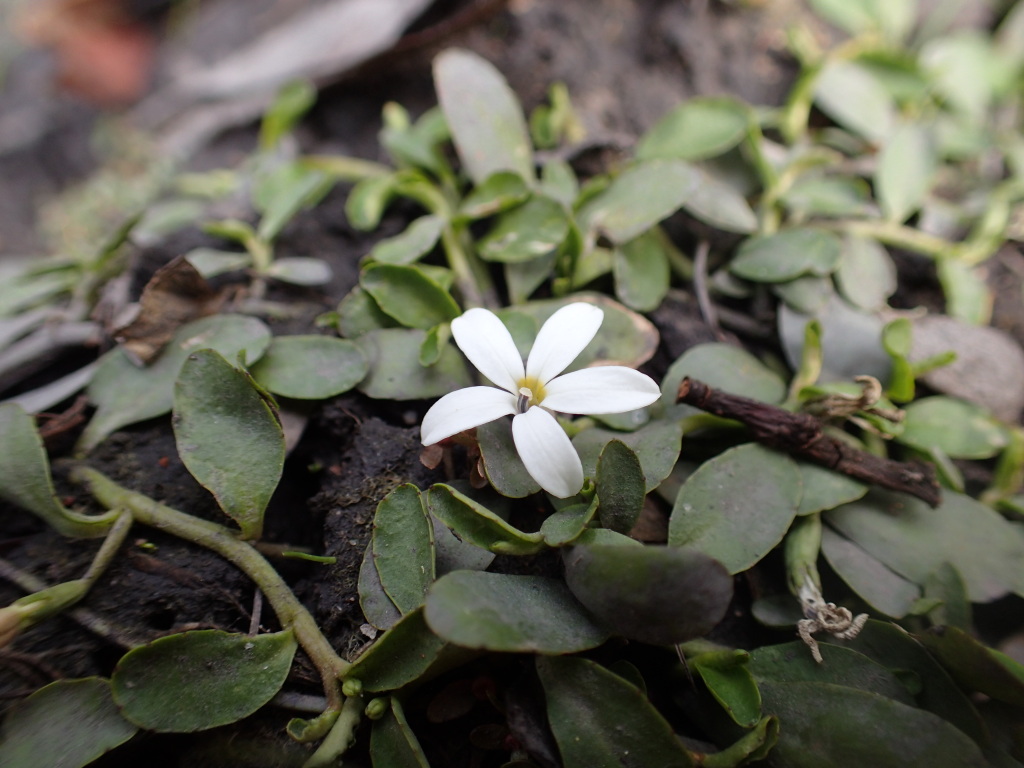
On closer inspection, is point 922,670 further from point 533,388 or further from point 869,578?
point 533,388

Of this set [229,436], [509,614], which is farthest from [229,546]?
[509,614]

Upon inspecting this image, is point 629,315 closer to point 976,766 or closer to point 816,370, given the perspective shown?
point 816,370

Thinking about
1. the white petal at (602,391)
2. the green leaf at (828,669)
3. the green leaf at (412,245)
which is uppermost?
the green leaf at (412,245)

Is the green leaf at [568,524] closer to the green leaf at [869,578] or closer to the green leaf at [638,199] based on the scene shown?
the green leaf at [869,578]

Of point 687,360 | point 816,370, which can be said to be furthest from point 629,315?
point 816,370

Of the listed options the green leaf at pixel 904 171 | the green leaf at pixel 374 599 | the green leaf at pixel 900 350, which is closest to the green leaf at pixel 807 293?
the green leaf at pixel 900 350
